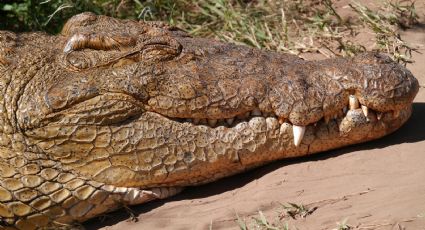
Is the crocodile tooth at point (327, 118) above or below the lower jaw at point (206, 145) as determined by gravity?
above

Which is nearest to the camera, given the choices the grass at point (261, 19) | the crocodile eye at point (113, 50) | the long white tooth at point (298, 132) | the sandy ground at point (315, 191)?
the sandy ground at point (315, 191)

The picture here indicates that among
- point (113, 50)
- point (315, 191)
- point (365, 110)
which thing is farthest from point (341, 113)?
point (113, 50)

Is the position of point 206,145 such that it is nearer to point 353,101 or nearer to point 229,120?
point 229,120

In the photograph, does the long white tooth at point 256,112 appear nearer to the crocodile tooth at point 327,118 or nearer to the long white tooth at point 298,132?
the long white tooth at point 298,132

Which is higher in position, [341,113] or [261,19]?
[341,113]

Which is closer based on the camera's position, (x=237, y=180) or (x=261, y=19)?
(x=237, y=180)

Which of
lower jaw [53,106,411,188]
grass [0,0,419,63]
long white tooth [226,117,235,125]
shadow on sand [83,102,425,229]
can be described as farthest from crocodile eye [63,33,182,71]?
grass [0,0,419,63]

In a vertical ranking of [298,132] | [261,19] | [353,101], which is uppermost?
[353,101]

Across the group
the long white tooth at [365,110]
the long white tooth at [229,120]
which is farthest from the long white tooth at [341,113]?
the long white tooth at [229,120]
